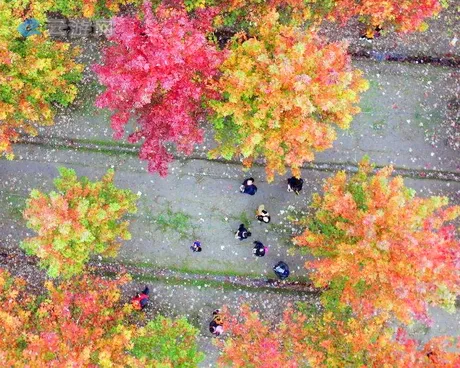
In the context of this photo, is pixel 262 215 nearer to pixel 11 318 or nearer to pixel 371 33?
pixel 371 33

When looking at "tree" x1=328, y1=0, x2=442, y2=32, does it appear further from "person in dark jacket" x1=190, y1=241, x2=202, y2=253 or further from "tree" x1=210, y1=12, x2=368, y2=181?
"person in dark jacket" x1=190, y1=241, x2=202, y2=253

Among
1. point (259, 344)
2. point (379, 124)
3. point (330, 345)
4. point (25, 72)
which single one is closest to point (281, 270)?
point (259, 344)

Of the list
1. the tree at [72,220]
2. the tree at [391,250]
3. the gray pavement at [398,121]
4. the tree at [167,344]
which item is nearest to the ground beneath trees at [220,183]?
the gray pavement at [398,121]

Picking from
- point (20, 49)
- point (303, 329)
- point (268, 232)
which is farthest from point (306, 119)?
point (20, 49)

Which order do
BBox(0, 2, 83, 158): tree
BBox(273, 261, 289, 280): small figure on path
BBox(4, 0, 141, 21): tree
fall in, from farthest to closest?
BBox(273, 261, 289, 280): small figure on path, BBox(4, 0, 141, 21): tree, BBox(0, 2, 83, 158): tree

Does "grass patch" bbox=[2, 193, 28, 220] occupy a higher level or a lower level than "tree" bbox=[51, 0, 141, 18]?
lower

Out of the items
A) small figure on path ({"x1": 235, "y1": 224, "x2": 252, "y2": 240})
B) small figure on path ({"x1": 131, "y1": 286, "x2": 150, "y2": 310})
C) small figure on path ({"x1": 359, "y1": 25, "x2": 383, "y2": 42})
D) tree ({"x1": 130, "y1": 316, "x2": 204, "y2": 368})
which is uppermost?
small figure on path ({"x1": 359, "y1": 25, "x2": 383, "y2": 42})

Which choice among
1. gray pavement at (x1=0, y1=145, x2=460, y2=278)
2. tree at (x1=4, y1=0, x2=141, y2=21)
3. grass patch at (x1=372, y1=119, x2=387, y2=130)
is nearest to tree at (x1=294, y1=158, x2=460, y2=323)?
gray pavement at (x1=0, y1=145, x2=460, y2=278)

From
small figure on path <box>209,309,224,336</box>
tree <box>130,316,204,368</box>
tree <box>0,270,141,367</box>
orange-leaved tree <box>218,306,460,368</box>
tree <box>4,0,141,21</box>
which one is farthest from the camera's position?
small figure on path <box>209,309,224,336</box>
